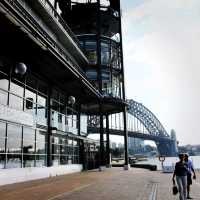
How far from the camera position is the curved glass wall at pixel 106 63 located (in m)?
44.9

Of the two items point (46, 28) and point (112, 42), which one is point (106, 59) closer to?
point (112, 42)

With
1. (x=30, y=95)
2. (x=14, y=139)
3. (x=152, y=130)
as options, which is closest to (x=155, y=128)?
(x=152, y=130)

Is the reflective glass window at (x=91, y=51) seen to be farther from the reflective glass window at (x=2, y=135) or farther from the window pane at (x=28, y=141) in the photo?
the reflective glass window at (x=2, y=135)

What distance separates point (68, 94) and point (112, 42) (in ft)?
57.3

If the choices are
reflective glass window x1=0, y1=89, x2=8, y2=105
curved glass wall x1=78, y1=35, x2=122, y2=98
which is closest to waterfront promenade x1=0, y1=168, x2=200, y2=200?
reflective glass window x1=0, y1=89, x2=8, y2=105

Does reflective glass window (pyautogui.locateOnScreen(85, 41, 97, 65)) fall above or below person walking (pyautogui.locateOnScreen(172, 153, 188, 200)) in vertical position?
above

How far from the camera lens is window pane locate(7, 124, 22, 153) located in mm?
20812

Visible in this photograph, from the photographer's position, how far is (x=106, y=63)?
1818 inches

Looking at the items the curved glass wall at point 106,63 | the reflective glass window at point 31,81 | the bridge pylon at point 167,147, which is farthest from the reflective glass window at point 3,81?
the bridge pylon at point 167,147

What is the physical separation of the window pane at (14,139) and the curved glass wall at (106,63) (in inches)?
865

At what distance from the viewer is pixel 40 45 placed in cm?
2073

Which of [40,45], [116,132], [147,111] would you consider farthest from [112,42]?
[147,111]

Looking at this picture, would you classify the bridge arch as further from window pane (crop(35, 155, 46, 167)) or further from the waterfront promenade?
the waterfront promenade

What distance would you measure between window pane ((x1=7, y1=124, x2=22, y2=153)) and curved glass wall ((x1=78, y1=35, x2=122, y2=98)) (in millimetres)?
21983
